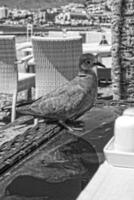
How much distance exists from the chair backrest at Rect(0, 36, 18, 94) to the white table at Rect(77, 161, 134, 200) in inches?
125

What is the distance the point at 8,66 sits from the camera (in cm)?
440

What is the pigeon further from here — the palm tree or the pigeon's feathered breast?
the palm tree

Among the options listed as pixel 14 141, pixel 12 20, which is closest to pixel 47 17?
pixel 12 20

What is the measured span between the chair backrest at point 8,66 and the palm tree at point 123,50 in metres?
0.92

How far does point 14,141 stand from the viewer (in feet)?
6.32

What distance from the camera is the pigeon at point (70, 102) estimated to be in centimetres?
219

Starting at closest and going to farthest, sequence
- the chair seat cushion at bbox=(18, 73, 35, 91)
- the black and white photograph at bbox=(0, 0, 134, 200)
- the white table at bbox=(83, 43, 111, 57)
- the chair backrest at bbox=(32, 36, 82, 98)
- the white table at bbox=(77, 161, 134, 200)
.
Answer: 1. the white table at bbox=(77, 161, 134, 200)
2. the black and white photograph at bbox=(0, 0, 134, 200)
3. the chair backrest at bbox=(32, 36, 82, 98)
4. the chair seat cushion at bbox=(18, 73, 35, 91)
5. the white table at bbox=(83, 43, 111, 57)

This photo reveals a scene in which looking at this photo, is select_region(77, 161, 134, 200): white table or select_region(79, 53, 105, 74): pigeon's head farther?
select_region(79, 53, 105, 74): pigeon's head

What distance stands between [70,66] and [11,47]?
57cm

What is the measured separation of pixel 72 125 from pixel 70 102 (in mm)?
128

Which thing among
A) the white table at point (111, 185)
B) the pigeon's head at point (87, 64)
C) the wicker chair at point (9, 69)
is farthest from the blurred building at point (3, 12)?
the white table at point (111, 185)

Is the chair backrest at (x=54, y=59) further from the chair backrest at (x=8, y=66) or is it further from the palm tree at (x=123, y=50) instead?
the palm tree at (x=123, y=50)

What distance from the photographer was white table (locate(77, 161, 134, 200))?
3.58ft

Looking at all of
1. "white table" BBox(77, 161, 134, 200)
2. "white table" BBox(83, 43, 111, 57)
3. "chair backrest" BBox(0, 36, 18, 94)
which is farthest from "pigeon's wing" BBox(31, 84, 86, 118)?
"white table" BBox(83, 43, 111, 57)
